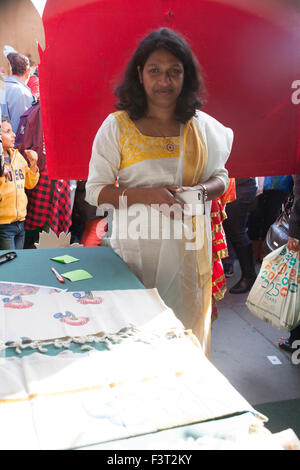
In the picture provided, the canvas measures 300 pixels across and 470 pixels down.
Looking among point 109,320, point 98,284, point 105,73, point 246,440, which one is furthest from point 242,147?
point 246,440

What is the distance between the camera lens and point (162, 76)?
137 centimetres

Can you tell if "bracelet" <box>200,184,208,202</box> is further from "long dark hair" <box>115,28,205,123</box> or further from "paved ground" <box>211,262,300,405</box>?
"paved ground" <box>211,262,300,405</box>

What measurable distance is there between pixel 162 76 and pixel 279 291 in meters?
1.09

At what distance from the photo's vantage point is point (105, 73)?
1682mm

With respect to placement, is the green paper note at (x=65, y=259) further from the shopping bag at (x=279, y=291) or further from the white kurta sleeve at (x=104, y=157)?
the shopping bag at (x=279, y=291)

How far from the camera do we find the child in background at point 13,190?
241 cm

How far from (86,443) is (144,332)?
12.9 inches

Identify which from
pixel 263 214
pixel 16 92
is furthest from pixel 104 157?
pixel 263 214

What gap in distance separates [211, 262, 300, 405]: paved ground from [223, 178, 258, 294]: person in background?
1.13 ft

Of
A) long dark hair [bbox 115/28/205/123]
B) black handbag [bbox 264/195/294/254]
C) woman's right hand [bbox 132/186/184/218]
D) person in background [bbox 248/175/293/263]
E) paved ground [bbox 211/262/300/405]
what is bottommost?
paved ground [bbox 211/262/300/405]

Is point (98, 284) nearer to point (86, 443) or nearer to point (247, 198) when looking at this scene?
point (86, 443)

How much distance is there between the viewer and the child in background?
2.41 m

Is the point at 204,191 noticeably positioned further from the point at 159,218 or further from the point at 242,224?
the point at 242,224

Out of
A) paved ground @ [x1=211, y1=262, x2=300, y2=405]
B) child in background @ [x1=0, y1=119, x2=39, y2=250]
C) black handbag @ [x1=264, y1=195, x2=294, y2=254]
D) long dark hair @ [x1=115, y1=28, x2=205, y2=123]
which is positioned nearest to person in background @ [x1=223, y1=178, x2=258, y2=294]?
paved ground @ [x1=211, y1=262, x2=300, y2=405]
